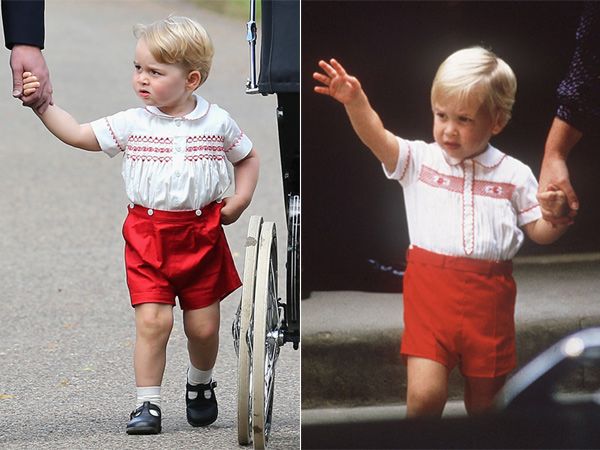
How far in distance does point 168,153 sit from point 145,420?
0.93 m

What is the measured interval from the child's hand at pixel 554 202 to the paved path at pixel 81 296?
55.6 inches

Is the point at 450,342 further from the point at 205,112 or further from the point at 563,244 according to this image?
the point at 205,112

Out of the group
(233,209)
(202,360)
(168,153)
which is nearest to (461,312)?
(233,209)

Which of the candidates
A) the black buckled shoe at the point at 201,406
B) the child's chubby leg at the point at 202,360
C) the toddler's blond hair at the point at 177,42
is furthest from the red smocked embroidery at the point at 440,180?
the black buckled shoe at the point at 201,406

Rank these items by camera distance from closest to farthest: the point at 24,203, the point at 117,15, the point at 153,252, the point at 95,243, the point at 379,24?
the point at 379,24 < the point at 153,252 < the point at 95,243 < the point at 24,203 < the point at 117,15

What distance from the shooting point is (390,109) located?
13.1 feet

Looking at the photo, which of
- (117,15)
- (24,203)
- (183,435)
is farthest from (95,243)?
(117,15)

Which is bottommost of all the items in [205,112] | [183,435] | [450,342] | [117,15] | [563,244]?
[183,435]

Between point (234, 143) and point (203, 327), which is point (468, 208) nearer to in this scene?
point (234, 143)

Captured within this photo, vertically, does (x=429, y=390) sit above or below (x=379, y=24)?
below

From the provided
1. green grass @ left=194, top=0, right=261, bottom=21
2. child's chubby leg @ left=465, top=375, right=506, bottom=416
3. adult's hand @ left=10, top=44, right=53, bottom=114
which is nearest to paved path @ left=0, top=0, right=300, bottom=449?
child's chubby leg @ left=465, top=375, right=506, bottom=416

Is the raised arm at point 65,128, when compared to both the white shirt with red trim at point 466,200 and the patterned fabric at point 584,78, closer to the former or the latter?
the white shirt with red trim at point 466,200

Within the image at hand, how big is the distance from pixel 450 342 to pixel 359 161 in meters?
0.55

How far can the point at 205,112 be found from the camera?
4.89 metres
